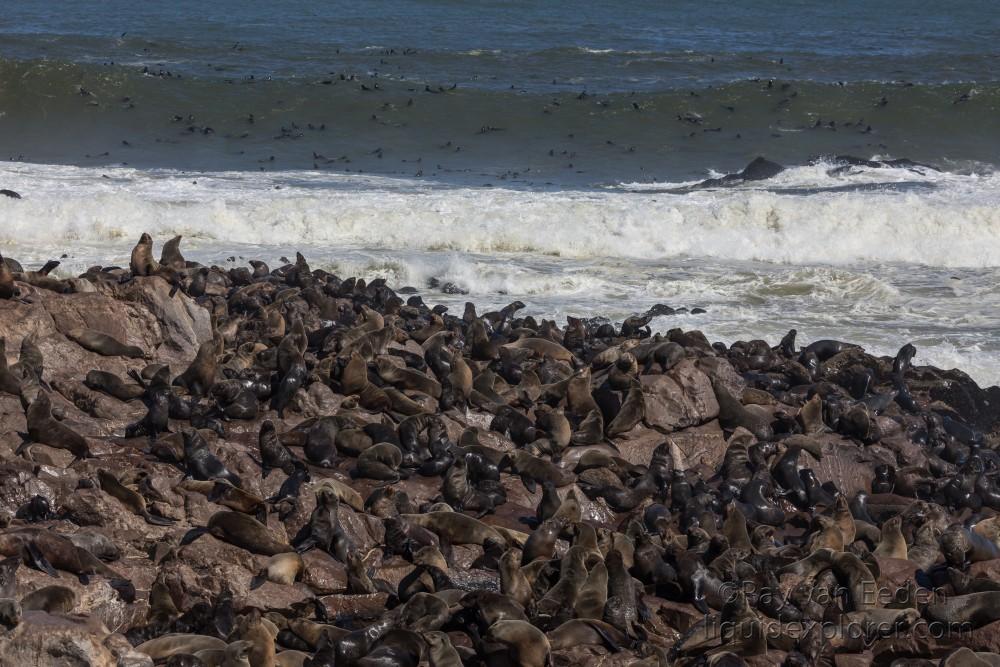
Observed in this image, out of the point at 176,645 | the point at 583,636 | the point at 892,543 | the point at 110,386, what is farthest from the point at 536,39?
the point at 176,645

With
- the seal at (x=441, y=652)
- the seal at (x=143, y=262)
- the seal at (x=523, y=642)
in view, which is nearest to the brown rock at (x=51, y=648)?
the seal at (x=441, y=652)

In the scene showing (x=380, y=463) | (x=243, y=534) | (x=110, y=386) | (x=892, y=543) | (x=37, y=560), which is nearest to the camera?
(x=37, y=560)

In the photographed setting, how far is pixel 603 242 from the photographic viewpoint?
73.6ft

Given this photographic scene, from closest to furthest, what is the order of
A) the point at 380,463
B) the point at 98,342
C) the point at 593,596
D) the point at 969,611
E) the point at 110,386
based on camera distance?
the point at 593,596, the point at 969,611, the point at 380,463, the point at 110,386, the point at 98,342

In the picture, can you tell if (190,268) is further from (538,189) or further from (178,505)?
(538,189)

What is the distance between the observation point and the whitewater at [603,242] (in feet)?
59.9

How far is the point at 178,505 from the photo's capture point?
8.88 m

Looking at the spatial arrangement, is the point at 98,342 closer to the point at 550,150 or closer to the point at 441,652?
the point at 441,652

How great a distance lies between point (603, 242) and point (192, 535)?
1499 centimetres

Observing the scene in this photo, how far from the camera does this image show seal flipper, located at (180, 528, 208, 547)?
27.3 ft

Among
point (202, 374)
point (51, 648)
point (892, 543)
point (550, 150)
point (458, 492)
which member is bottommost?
point (892, 543)

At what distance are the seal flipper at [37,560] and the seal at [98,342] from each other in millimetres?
3858

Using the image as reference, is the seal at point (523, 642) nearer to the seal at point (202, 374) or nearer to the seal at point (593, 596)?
the seal at point (593, 596)

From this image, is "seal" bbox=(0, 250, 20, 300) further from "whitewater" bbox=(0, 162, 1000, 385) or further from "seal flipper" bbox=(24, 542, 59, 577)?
"whitewater" bbox=(0, 162, 1000, 385)
